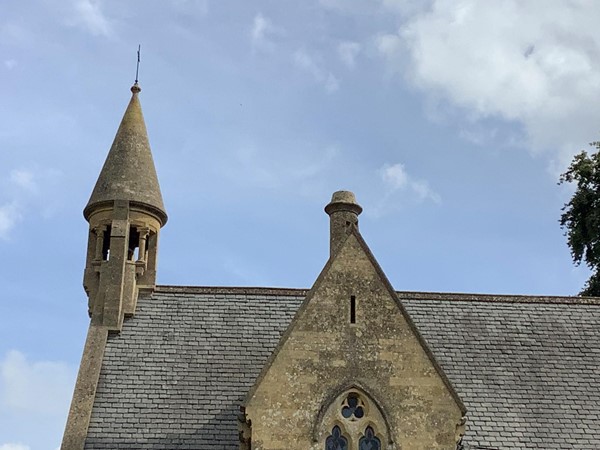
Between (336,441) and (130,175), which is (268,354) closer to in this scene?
(336,441)

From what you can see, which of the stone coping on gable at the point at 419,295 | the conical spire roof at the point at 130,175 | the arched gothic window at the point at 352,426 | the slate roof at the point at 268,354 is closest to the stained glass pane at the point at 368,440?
the arched gothic window at the point at 352,426

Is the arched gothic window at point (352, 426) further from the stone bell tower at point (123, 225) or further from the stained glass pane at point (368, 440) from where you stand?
the stone bell tower at point (123, 225)

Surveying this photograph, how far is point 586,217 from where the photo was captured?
1610 inches

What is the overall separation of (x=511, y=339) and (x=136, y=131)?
44.7ft

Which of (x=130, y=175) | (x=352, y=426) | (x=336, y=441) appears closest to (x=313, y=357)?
(x=352, y=426)

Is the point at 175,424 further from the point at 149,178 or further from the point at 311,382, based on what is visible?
the point at 149,178

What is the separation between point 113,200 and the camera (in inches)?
1088

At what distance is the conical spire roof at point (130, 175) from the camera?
27906 mm

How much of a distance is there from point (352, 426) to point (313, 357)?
1.70m

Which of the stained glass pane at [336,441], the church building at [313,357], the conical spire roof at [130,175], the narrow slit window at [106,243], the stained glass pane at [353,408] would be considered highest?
the conical spire roof at [130,175]

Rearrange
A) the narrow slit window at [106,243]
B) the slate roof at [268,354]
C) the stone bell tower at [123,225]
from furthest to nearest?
the narrow slit window at [106,243] < the stone bell tower at [123,225] < the slate roof at [268,354]

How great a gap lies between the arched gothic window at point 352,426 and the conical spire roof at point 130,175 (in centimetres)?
1102

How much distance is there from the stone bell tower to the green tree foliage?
2090cm

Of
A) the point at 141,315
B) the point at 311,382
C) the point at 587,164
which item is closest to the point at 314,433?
the point at 311,382
